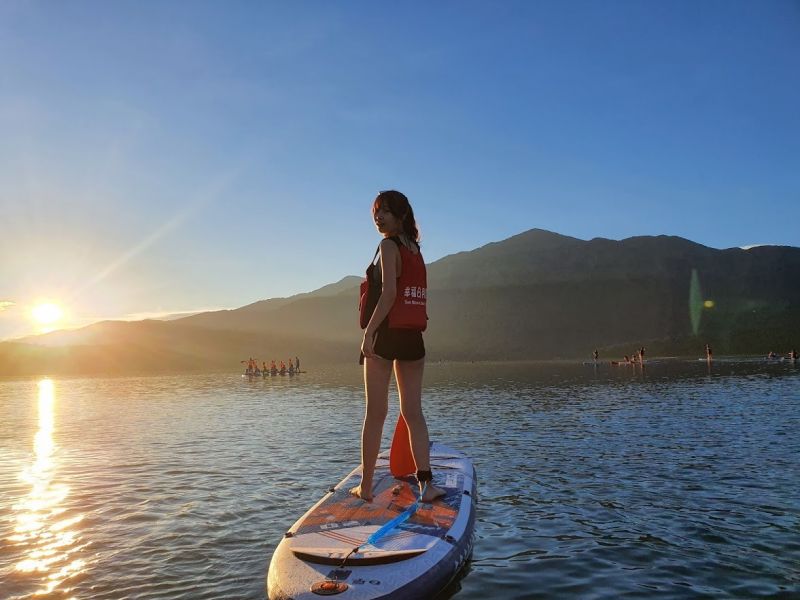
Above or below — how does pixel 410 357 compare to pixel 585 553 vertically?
above

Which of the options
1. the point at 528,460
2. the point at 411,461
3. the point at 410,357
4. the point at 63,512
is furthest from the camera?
the point at 528,460

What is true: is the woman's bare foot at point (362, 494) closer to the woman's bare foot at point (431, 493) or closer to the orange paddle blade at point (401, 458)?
the woman's bare foot at point (431, 493)

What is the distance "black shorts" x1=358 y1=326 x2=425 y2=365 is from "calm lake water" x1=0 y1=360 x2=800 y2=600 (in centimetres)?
284

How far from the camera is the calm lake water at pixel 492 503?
763cm

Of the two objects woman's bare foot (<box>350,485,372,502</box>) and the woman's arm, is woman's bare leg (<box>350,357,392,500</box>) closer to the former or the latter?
woman's bare foot (<box>350,485,372,502</box>)

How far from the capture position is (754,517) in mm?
9828

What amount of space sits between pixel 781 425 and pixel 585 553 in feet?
51.0

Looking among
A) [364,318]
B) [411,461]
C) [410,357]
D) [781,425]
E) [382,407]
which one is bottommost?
[781,425]

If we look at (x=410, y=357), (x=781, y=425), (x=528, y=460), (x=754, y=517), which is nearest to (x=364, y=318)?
(x=410, y=357)

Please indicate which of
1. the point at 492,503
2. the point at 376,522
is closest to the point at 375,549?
the point at 376,522

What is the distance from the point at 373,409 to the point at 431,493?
1412 millimetres

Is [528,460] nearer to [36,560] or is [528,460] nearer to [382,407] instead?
[382,407]

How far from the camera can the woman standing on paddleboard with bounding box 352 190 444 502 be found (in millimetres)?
7793

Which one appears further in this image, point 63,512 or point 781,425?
point 781,425
